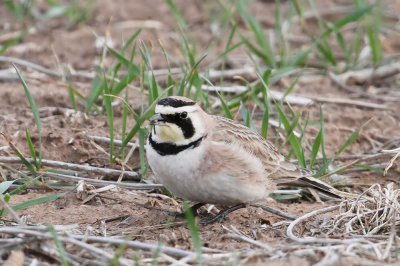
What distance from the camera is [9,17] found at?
9.77 m

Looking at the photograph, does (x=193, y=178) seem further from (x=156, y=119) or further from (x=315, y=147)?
(x=315, y=147)

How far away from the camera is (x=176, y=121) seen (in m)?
4.95

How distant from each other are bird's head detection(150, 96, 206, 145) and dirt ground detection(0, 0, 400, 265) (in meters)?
0.63

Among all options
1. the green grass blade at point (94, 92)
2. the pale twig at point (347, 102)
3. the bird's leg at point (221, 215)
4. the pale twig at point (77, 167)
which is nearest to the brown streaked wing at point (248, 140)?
the bird's leg at point (221, 215)

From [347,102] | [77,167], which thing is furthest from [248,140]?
[347,102]

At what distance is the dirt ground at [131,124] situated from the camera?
5.08m

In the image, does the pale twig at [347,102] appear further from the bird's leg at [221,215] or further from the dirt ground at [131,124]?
the bird's leg at [221,215]

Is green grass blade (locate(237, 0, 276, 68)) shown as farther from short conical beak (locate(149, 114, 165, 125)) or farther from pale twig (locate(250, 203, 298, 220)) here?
short conical beak (locate(149, 114, 165, 125))

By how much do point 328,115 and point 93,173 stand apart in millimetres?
2734

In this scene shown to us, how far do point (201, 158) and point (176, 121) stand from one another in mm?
318

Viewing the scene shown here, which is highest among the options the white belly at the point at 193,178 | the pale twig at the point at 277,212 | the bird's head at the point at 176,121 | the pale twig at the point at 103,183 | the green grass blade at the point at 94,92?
the bird's head at the point at 176,121

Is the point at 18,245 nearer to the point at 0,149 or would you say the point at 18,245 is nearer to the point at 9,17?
the point at 0,149

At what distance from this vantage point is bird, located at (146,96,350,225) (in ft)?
16.1

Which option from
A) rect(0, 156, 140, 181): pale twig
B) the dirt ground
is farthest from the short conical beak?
rect(0, 156, 140, 181): pale twig
